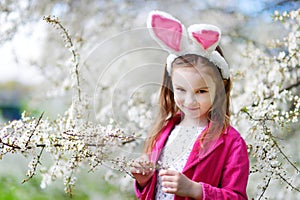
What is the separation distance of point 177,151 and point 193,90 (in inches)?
5.0

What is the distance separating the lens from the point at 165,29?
110cm

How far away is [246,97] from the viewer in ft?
5.77

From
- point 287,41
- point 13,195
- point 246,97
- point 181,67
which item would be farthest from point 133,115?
point 13,195

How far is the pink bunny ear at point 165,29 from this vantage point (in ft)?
3.62

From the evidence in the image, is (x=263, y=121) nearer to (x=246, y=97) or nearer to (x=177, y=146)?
(x=177, y=146)

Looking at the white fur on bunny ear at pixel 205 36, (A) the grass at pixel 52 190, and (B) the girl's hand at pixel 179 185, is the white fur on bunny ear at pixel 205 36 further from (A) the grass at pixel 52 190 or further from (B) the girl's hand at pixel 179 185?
(A) the grass at pixel 52 190

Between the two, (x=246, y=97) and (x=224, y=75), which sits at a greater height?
(x=246, y=97)

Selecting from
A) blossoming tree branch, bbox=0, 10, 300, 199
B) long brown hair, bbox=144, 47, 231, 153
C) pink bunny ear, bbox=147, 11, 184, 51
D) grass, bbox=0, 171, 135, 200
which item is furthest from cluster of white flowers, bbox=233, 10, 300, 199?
grass, bbox=0, 171, 135, 200

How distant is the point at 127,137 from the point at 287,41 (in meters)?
0.64

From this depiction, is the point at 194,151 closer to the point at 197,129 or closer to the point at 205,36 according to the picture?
the point at 197,129

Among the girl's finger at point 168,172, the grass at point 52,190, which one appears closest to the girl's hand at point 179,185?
the girl's finger at point 168,172

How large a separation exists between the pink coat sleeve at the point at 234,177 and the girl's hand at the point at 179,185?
2 centimetres

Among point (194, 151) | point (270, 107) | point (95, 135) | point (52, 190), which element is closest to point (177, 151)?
point (194, 151)

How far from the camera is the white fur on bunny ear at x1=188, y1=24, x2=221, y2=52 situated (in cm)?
111
